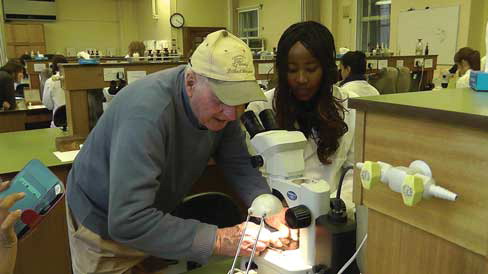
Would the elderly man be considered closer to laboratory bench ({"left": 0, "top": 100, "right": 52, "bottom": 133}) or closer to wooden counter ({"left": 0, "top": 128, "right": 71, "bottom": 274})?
wooden counter ({"left": 0, "top": 128, "right": 71, "bottom": 274})

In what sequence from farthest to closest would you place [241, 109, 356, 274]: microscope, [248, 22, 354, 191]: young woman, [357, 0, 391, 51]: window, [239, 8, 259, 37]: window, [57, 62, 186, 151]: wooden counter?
1. [239, 8, 259, 37]: window
2. [357, 0, 391, 51]: window
3. [57, 62, 186, 151]: wooden counter
4. [248, 22, 354, 191]: young woman
5. [241, 109, 356, 274]: microscope

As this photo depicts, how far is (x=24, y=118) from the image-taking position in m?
4.29

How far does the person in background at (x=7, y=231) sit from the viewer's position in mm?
886

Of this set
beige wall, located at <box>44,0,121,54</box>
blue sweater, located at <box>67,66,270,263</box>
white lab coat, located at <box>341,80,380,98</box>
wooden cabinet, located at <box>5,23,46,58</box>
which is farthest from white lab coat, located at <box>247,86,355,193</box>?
beige wall, located at <box>44,0,121,54</box>

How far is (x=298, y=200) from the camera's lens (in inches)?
35.6

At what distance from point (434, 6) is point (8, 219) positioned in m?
6.01

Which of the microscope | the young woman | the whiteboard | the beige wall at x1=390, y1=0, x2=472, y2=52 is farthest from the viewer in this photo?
the whiteboard

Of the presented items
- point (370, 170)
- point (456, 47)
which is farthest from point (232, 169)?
point (456, 47)

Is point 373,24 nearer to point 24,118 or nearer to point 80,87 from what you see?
point 24,118

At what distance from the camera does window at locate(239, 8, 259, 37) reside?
8.65m

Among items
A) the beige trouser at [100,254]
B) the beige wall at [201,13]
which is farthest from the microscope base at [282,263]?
the beige wall at [201,13]

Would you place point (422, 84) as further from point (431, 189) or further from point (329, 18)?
point (431, 189)

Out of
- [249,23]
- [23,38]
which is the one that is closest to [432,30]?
[249,23]

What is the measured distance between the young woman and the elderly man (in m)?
0.42
